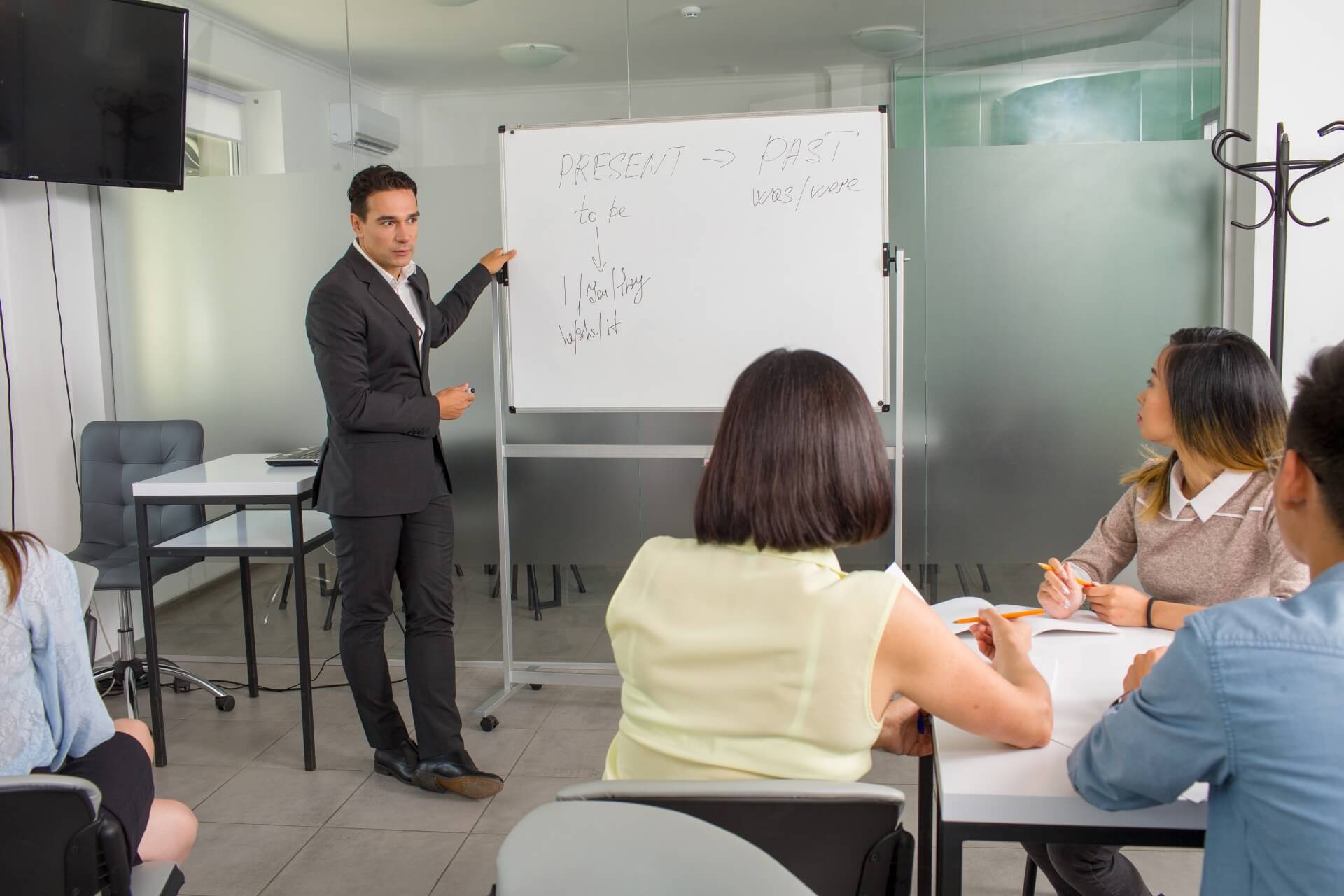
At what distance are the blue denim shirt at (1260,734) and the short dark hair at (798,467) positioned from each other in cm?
35

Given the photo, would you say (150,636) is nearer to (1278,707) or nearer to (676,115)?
(676,115)

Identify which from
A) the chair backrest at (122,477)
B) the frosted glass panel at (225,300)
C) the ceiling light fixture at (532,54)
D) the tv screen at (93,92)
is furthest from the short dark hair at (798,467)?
the tv screen at (93,92)

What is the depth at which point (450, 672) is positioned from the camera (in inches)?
105

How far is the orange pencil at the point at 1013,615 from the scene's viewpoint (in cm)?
162

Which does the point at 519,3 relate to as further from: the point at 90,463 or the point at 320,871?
the point at 320,871

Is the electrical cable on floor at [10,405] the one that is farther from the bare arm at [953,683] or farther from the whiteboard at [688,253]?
the bare arm at [953,683]

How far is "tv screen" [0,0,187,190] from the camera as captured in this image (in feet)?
9.82

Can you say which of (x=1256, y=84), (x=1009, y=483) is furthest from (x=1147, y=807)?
(x=1256, y=84)

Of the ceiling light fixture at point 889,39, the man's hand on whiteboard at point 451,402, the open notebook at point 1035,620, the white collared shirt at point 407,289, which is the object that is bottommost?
the open notebook at point 1035,620

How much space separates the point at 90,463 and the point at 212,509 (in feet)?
2.13

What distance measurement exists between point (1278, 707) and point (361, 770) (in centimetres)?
246

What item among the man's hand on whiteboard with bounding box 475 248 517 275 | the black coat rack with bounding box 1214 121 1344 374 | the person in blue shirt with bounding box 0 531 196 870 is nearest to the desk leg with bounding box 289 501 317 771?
the man's hand on whiteboard with bounding box 475 248 517 275

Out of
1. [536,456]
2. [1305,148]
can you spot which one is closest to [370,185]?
[536,456]

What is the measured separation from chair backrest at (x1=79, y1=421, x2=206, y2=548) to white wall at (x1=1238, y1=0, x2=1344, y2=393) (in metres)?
3.49
